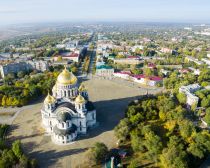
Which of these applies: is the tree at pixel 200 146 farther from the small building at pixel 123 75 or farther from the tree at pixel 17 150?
the small building at pixel 123 75

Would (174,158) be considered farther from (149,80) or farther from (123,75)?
(123,75)

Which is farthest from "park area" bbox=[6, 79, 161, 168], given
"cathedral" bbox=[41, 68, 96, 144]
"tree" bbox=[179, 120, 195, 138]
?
"tree" bbox=[179, 120, 195, 138]

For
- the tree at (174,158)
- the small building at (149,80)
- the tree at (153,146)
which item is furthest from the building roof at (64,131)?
the small building at (149,80)

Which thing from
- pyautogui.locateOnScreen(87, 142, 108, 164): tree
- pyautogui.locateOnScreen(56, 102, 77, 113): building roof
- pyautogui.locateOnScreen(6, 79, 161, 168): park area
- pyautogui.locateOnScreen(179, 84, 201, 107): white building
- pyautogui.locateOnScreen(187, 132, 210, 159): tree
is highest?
pyautogui.locateOnScreen(56, 102, 77, 113): building roof

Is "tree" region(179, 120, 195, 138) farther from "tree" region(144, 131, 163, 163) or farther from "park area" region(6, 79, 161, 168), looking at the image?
"park area" region(6, 79, 161, 168)

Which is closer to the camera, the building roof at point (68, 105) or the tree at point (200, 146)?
→ the tree at point (200, 146)

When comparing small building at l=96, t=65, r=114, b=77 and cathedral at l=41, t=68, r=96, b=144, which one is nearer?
cathedral at l=41, t=68, r=96, b=144

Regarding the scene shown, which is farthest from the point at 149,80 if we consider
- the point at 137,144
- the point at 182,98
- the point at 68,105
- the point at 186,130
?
the point at 137,144

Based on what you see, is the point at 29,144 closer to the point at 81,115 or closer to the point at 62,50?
the point at 81,115
